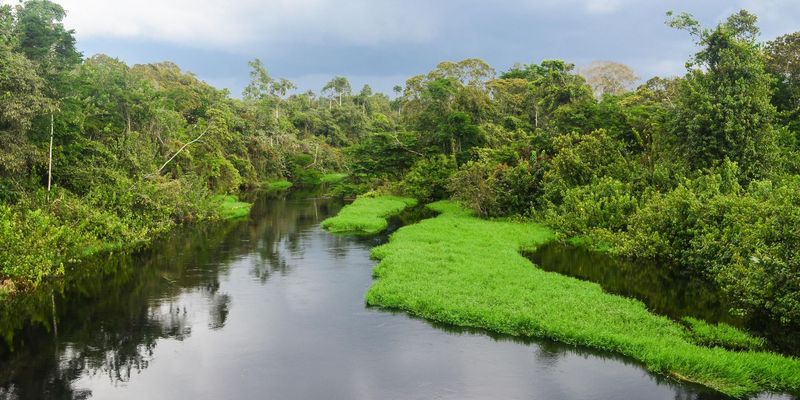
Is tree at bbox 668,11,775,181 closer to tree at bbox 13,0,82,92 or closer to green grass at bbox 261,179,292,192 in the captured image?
tree at bbox 13,0,82,92

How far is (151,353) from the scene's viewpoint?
60.1ft

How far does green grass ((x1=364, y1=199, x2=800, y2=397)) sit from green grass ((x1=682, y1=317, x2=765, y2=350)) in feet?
1.50

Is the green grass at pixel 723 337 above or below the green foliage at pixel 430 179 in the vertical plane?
below

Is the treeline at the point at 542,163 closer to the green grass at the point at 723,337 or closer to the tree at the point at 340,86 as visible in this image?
the green grass at the point at 723,337

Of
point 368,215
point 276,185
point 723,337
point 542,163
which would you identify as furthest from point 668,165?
point 276,185

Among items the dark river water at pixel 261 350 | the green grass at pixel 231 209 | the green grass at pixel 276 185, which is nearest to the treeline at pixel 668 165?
the dark river water at pixel 261 350

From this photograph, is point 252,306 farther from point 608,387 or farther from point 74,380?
point 608,387

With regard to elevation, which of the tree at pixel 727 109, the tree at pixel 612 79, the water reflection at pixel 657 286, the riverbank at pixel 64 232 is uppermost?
the tree at pixel 612 79

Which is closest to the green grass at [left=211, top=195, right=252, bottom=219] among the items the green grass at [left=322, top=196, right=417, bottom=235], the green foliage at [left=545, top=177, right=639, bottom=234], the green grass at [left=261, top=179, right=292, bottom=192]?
the green grass at [left=322, top=196, right=417, bottom=235]

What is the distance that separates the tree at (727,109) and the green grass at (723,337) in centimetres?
1559

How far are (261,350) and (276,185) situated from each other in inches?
2737

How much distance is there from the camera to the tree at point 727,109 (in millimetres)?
31828

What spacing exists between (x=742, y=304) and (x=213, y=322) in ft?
67.4

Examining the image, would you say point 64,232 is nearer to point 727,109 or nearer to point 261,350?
point 261,350
